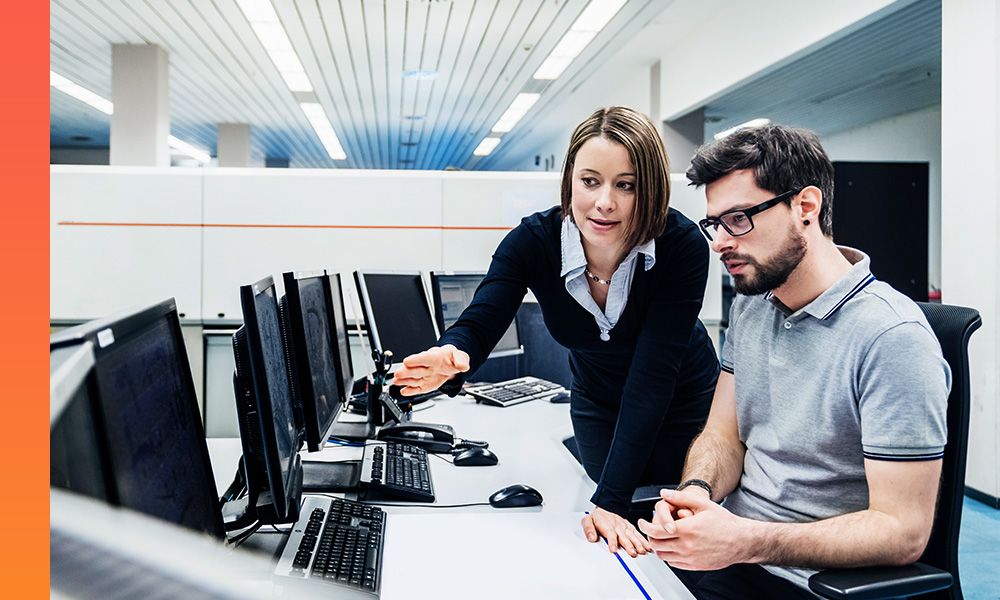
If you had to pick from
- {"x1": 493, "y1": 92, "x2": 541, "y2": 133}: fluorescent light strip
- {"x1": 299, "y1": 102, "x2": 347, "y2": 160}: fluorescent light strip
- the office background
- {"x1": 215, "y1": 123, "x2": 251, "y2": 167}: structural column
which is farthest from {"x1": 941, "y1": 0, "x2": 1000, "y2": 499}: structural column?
{"x1": 215, "y1": 123, "x2": 251, "y2": 167}: structural column

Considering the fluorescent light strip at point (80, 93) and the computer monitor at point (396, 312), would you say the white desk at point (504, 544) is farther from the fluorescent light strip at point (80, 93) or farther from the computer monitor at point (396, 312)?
the fluorescent light strip at point (80, 93)

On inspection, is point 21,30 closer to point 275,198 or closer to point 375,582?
point 375,582

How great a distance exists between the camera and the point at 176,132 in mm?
10344

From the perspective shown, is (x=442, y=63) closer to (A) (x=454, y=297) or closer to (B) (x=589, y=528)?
(A) (x=454, y=297)

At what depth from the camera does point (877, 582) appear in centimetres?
99

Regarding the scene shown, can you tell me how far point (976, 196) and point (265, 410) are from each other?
A: 377 centimetres

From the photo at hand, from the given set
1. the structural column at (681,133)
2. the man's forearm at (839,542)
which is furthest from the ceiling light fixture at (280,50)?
the man's forearm at (839,542)

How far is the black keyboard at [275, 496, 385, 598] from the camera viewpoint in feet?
3.17

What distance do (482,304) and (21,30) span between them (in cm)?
108

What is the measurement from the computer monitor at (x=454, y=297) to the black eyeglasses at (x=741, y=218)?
1.27 m

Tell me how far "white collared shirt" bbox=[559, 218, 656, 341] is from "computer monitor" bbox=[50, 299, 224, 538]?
2.89ft

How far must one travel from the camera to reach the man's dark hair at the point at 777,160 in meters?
1.26

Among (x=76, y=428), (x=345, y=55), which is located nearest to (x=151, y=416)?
(x=76, y=428)

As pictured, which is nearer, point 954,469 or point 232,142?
point 954,469
